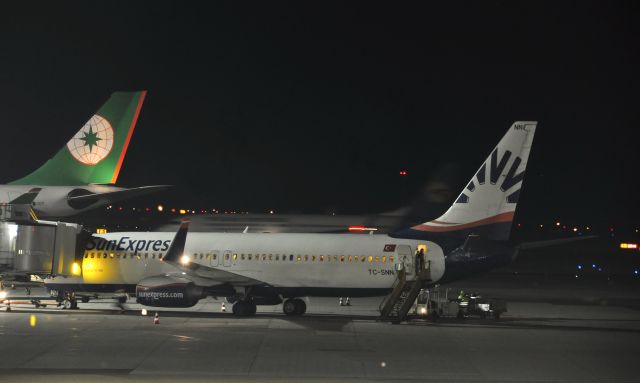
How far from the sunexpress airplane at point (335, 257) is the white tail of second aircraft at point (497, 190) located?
4cm

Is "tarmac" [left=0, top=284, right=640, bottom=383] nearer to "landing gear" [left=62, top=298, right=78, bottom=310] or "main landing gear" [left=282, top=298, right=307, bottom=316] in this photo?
"main landing gear" [left=282, top=298, right=307, bottom=316]

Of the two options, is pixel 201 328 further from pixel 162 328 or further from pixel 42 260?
pixel 42 260

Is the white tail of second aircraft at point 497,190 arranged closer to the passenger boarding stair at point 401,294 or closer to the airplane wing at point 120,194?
the passenger boarding stair at point 401,294

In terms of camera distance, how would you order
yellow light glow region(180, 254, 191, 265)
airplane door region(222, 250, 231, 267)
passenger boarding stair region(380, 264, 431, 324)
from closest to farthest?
passenger boarding stair region(380, 264, 431, 324), yellow light glow region(180, 254, 191, 265), airplane door region(222, 250, 231, 267)

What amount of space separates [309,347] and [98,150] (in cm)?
1695

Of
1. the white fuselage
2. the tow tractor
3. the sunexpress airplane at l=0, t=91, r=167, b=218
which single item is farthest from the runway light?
the tow tractor

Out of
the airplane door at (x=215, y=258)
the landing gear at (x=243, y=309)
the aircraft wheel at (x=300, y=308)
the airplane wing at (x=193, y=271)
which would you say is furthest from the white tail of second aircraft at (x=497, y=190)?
the airplane door at (x=215, y=258)

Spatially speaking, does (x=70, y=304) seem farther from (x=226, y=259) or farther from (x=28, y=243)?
(x=226, y=259)

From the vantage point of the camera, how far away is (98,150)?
3797cm

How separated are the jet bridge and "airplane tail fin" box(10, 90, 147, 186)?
114 inches

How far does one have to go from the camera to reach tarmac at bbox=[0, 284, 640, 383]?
790 inches

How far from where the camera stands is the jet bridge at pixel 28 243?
3338 cm

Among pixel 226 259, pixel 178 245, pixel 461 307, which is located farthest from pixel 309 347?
pixel 226 259

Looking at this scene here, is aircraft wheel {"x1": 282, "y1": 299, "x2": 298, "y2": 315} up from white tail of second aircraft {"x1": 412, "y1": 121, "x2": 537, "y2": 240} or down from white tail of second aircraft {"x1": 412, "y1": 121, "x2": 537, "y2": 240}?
down
